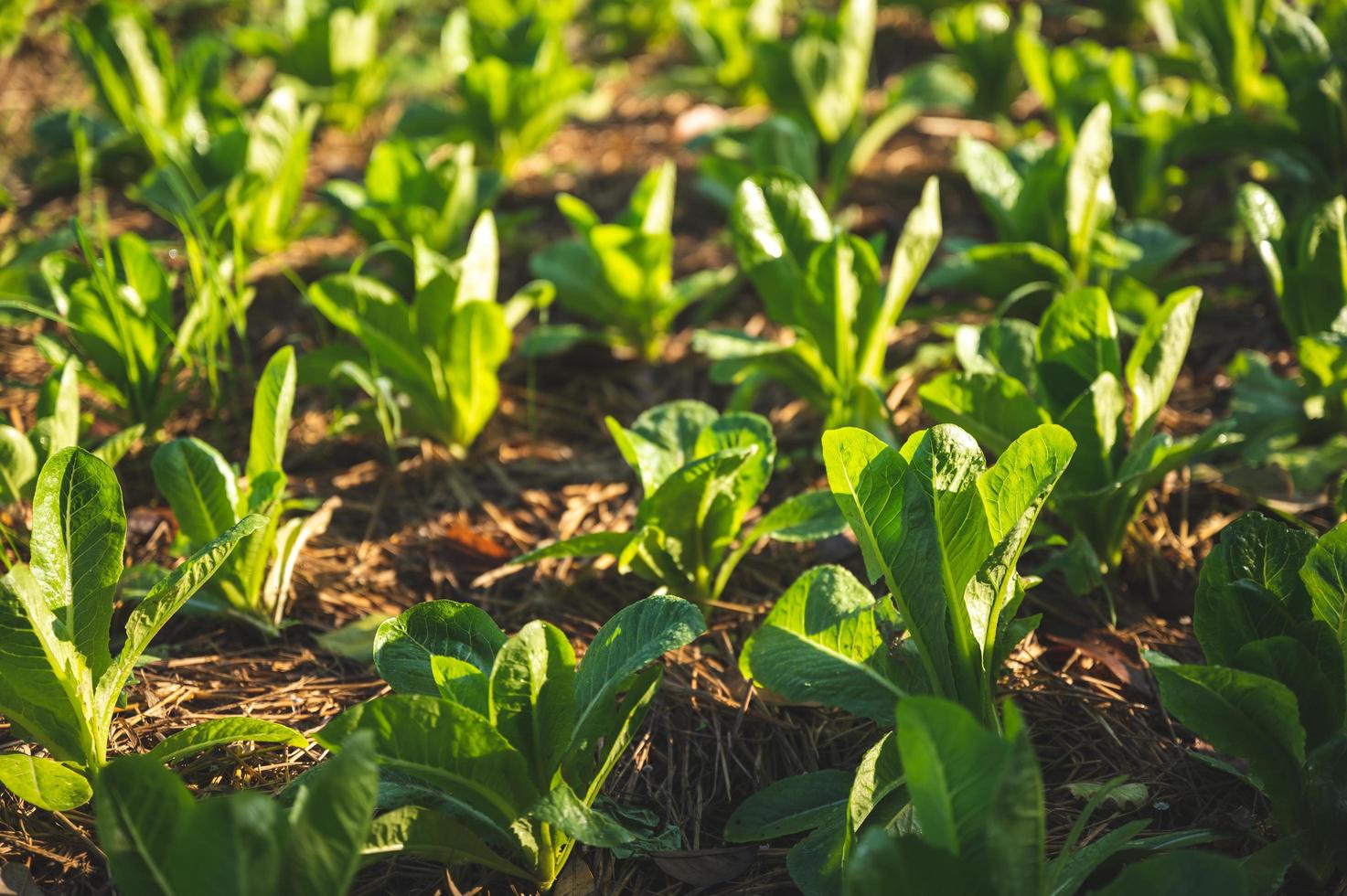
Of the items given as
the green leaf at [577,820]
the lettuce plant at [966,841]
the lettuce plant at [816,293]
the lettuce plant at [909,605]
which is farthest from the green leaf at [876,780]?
the lettuce plant at [816,293]

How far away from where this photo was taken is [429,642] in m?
1.38

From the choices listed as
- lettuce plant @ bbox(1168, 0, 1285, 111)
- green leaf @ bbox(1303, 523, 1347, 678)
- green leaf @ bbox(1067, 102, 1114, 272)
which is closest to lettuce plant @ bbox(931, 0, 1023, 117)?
lettuce plant @ bbox(1168, 0, 1285, 111)

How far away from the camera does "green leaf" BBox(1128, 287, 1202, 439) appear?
167 centimetres

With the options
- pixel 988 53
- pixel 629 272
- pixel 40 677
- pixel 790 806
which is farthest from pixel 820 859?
pixel 988 53

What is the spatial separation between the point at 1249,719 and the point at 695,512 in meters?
0.78

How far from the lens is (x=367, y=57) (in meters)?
3.30

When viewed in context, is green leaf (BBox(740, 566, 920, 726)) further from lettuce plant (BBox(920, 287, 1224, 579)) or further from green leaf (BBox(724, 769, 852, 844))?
lettuce plant (BBox(920, 287, 1224, 579))

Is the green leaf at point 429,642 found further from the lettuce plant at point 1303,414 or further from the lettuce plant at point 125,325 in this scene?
the lettuce plant at point 1303,414

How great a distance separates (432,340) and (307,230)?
91cm

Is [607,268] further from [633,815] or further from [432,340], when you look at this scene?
[633,815]

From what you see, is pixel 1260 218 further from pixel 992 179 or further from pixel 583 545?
pixel 583 545

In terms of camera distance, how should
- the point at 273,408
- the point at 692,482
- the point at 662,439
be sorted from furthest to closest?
the point at 662,439 < the point at 273,408 < the point at 692,482

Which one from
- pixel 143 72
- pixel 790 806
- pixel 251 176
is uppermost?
pixel 143 72

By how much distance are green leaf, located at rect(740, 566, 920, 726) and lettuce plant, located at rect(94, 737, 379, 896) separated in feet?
1.82
